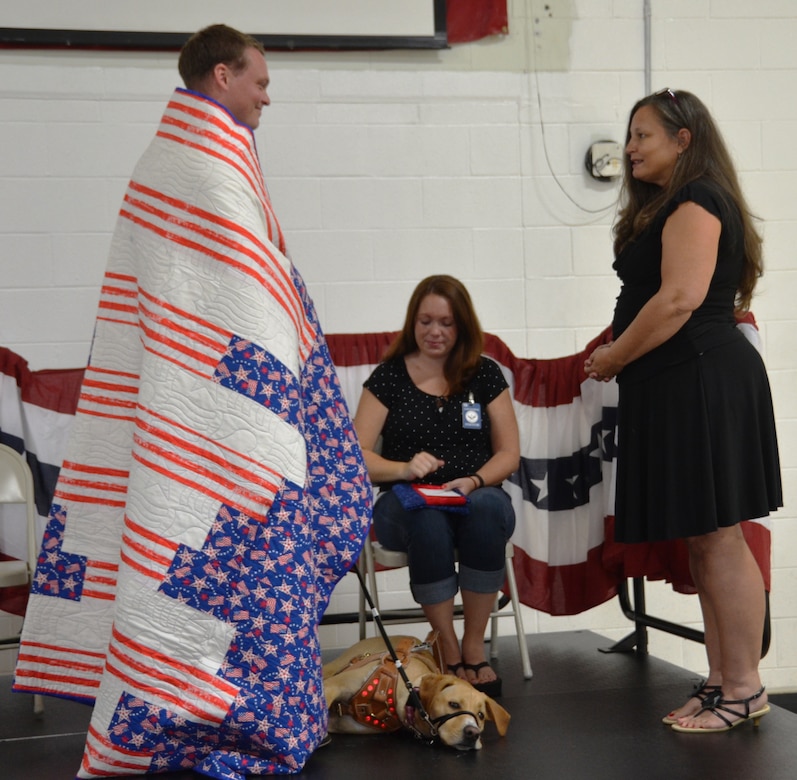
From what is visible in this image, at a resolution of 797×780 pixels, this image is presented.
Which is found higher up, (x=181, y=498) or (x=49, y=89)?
(x=49, y=89)

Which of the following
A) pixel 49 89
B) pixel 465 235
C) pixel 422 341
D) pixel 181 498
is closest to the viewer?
pixel 181 498

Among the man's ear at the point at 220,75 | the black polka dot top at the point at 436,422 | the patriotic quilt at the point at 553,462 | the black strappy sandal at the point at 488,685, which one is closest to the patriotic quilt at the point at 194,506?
the man's ear at the point at 220,75

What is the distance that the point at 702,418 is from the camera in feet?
7.43

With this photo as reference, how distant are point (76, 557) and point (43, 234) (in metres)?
1.64

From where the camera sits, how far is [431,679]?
89.4 inches

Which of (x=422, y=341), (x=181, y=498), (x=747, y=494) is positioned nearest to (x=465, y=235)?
(x=422, y=341)

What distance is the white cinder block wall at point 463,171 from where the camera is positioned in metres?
3.50

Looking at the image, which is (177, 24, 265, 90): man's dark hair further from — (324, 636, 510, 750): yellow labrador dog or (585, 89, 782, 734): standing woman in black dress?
(324, 636, 510, 750): yellow labrador dog

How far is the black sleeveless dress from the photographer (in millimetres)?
2258

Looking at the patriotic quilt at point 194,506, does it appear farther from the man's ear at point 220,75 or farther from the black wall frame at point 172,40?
the black wall frame at point 172,40

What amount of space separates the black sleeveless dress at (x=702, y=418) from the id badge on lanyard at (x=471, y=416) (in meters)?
0.65

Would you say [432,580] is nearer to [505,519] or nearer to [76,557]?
[505,519]

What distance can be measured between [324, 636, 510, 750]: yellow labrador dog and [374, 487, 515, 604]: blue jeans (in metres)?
0.25

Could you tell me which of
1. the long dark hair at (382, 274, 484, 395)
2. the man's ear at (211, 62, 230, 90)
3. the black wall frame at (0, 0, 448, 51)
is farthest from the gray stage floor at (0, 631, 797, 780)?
the black wall frame at (0, 0, 448, 51)
